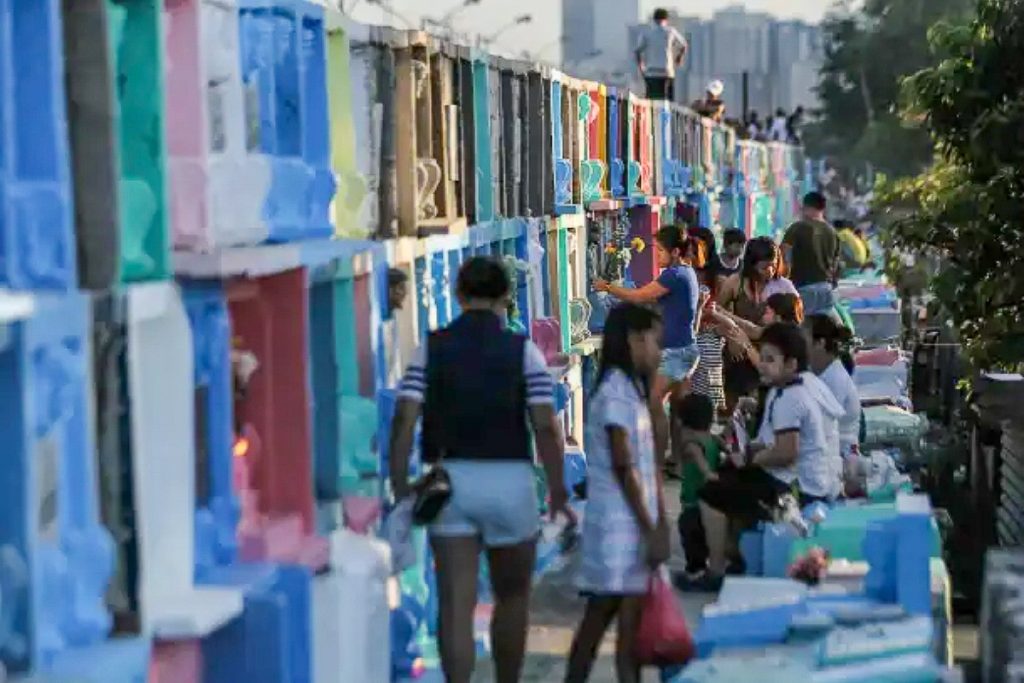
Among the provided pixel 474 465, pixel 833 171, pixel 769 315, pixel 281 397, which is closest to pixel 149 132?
pixel 281 397

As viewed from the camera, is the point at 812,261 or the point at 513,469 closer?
the point at 513,469

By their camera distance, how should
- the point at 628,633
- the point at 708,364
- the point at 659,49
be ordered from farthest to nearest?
1. the point at 659,49
2. the point at 708,364
3. the point at 628,633

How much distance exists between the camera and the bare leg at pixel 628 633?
30.4ft

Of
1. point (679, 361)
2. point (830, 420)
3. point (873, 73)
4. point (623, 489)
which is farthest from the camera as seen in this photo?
point (873, 73)

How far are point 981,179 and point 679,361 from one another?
2426 millimetres

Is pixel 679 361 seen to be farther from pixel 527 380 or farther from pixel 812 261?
pixel 527 380

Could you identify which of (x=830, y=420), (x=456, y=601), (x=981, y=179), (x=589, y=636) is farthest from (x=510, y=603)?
(x=981, y=179)

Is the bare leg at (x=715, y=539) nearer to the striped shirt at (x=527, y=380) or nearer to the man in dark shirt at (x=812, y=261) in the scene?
the striped shirt at (x=527, y=380)

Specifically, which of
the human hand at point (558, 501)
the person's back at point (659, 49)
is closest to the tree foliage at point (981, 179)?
the human hand at point (558, 501)

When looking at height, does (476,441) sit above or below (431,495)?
above

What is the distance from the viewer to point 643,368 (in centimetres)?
928

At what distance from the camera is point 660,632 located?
9188mm

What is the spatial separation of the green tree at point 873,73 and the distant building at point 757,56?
145 ft

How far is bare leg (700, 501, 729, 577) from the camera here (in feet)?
41.6
